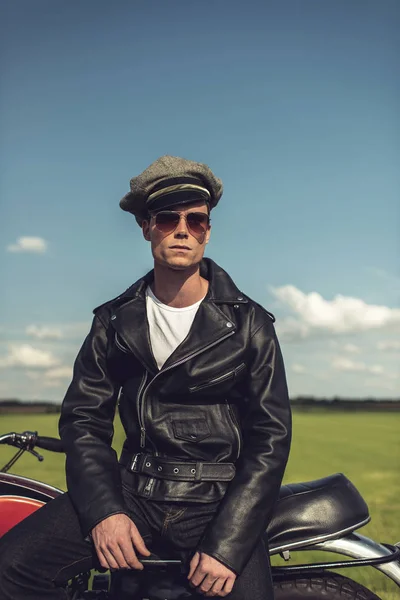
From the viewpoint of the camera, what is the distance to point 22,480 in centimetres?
395

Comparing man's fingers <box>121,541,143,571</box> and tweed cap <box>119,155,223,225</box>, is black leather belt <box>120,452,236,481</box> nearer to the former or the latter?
man's fingers <box>121,541,143,571</box>

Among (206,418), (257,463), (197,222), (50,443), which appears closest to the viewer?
(257,463)

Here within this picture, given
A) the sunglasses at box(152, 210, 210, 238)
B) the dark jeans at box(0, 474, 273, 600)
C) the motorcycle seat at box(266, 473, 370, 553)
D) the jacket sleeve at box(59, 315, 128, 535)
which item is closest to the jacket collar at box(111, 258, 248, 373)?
the jacket sleeve at box(59, 315, 128, 535)

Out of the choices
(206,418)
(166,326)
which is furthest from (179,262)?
(206,418)

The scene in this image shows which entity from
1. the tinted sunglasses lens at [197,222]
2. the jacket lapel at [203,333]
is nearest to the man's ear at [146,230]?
the tinted sunglasses lens at [197,222]

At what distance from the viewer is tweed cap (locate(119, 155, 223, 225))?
3387mm

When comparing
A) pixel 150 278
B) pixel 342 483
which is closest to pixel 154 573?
pixel 342 483

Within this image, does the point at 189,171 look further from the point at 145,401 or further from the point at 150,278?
the point at 145,401

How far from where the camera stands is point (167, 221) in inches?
132

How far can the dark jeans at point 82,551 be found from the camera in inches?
125

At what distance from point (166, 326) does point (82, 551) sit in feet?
3.64

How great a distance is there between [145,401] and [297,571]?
114 cm

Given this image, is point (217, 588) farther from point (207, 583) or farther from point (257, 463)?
point (257, 463)

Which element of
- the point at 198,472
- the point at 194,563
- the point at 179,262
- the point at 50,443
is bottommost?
the point at 194,563
